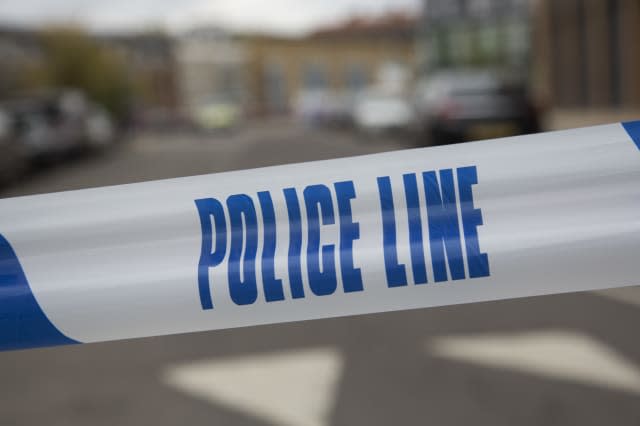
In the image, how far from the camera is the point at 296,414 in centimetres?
374

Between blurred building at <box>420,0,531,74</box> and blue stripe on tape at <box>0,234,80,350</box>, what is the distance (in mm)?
50284

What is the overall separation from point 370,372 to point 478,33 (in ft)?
173

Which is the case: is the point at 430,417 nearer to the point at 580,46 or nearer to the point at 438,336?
the point at 438,336

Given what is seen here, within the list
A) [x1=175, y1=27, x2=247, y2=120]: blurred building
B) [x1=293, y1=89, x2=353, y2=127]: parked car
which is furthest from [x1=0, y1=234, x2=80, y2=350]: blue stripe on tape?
[x1=175, y1=27, x2=247, y2=120]: blurred building

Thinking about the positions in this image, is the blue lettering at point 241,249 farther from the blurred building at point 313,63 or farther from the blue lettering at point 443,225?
the blurred building at point 313,63

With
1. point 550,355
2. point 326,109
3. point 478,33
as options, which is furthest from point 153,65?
point 550,355

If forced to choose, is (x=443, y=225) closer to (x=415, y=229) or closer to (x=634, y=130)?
(x=415, y=229)

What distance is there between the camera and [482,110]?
14789 millimetres

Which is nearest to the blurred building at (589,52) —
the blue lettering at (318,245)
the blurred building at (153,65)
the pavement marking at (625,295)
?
the pavement marking at (625,295)

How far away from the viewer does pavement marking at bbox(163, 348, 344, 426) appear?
3.78m

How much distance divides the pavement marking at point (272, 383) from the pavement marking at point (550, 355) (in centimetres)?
78

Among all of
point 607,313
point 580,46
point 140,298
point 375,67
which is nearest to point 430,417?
point 140,298

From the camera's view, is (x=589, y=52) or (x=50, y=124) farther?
(x=589, y=52)

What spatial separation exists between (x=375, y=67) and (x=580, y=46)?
61.8 meters
